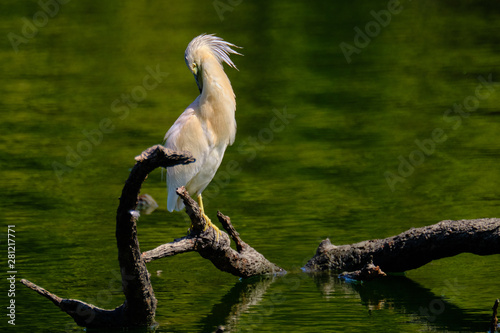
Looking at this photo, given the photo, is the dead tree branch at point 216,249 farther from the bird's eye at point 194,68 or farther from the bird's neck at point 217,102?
the bird's eye at point 194,68

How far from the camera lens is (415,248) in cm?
820

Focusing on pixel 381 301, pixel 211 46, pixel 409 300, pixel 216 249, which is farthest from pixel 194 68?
pixel 409 300

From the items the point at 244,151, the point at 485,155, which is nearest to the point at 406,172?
the point at 485,155

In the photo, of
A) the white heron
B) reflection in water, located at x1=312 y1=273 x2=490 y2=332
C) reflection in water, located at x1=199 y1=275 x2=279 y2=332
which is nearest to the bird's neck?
the white heron

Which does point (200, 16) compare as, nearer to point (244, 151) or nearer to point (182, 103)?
point (182, 103)

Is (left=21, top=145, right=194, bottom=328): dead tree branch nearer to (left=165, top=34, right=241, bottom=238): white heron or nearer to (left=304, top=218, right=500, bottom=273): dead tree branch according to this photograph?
(left=165, top=34, right=241, bottom=238): white heron

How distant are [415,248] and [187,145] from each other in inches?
86.6

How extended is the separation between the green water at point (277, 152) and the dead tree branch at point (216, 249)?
9.2 inches

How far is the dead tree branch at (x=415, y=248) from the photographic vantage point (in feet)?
25.7

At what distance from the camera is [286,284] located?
8883 millimetres

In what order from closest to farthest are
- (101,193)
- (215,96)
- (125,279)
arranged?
(125,279) → (215,96) → (101,193)

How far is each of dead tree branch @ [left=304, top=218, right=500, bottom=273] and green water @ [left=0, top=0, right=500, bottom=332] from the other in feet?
0.79

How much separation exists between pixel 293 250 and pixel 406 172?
4.01 metres

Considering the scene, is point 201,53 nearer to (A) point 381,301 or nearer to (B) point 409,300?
(A) point 381,301
